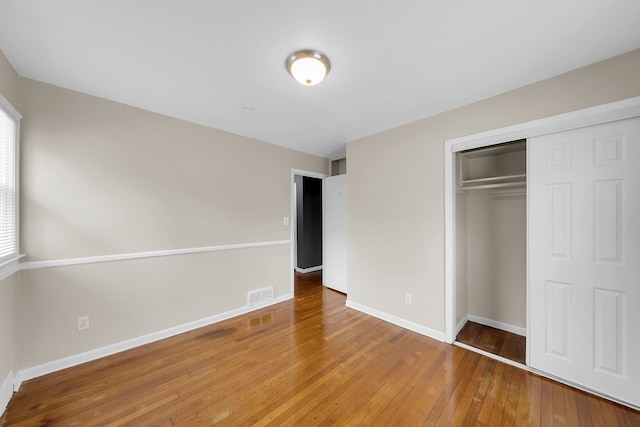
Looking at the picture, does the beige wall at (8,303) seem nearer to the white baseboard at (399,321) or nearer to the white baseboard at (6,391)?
the white baseboard at (6,391)

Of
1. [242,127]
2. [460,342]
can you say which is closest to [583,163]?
[460,342]

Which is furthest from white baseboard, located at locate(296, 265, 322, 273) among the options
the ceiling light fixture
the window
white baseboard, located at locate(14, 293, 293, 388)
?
the ceiling light fixture

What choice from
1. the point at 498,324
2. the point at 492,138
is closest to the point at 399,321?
the point at 498,324

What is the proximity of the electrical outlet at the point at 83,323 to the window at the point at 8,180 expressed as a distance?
0.74 meters

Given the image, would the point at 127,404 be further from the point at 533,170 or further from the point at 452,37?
the point at 533,170

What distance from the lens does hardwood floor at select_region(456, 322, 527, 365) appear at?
91.1 inches

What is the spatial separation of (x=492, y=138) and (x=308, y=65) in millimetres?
1872

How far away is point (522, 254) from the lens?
2.69m

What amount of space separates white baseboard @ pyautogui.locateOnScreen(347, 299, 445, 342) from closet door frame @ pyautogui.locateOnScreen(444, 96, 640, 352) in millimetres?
124

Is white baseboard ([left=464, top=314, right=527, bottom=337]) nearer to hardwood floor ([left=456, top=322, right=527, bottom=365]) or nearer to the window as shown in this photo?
hardwood floor ([left=456, top=322, right=527, bottom=365])

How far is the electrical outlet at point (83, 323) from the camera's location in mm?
2139

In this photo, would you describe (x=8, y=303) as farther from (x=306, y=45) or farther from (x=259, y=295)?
(x=306, y=45)

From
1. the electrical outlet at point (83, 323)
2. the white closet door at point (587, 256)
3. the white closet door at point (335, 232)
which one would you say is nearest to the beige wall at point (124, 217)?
the electrical outlet at point (83, 323)

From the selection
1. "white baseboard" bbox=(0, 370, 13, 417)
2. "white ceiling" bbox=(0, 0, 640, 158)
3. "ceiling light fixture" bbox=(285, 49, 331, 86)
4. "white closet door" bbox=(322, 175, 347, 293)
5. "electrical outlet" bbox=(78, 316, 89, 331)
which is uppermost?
"white ceiling" bbox=(0, 0, 640, 158)
